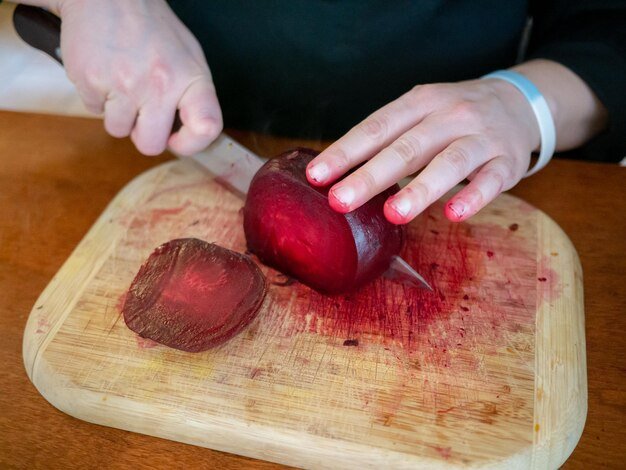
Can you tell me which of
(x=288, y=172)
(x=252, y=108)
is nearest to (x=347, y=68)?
(x=252, y=108)

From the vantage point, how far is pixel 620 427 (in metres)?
1.23

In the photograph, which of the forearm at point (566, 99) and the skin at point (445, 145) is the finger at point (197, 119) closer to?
the skin at point (445, 145)

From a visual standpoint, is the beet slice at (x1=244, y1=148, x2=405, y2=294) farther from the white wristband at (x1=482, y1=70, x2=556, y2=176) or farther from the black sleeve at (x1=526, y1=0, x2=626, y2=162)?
the black sleeve at (x1=526, y1=0, x2=626, y2=162)

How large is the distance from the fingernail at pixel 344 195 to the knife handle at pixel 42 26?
2.06 ft

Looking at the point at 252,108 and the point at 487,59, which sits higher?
the point at 487,59

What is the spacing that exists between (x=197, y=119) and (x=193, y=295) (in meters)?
0.50

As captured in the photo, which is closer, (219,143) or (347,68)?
(219,143)

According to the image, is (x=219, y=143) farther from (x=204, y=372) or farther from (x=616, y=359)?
(x=616, y=359)

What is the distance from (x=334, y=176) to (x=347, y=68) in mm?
762

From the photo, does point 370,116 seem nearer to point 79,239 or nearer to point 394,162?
point 394,162

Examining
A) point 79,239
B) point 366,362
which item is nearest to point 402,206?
point 366,362

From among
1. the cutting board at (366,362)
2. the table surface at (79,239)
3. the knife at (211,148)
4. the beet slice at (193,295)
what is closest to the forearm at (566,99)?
the table surface at (79,239)

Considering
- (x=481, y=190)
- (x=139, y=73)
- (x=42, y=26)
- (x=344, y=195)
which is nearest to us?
(x=344, y=195)

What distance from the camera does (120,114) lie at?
1.67 meters
